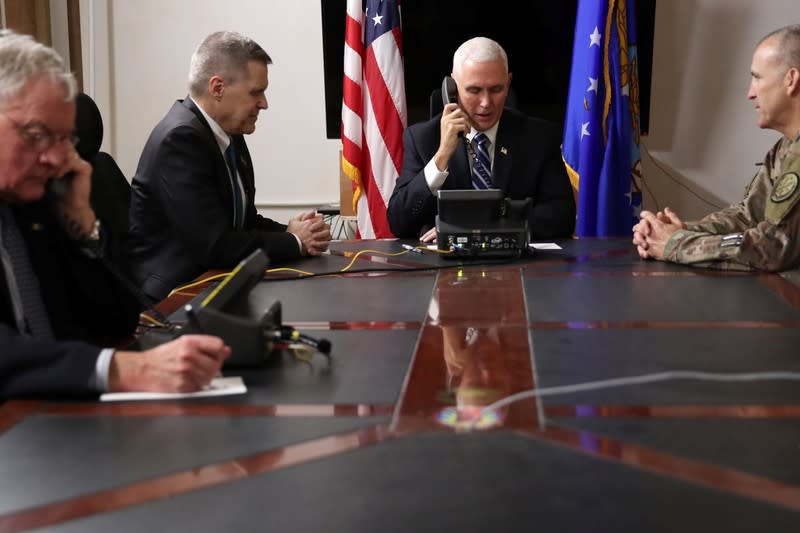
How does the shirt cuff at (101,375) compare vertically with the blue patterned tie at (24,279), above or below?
below

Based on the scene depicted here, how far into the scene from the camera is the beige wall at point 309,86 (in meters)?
4.67

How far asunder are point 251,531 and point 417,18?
13.3 ft

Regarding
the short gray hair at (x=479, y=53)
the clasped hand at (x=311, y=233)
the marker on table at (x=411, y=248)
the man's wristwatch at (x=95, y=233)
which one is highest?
the short gray hair at (x=479, y=53)

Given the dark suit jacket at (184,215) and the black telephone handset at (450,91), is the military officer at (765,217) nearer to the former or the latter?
the black telephone handset at (450,91)

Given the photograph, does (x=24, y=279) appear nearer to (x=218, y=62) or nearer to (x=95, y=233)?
(x=95, y=233)

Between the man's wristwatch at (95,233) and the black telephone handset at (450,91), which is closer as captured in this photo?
the man's wristwatch at (95,233)

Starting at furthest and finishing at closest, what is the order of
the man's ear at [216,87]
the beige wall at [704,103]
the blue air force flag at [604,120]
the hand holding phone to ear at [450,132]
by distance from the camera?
the beige wall at [704,103]
the blue air force flag at [604,120]
the hand holding phone to ear at [450,132]
the man's ear at [216,87]

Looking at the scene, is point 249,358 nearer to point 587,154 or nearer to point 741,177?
point 587,154

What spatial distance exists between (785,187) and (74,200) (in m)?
1.86

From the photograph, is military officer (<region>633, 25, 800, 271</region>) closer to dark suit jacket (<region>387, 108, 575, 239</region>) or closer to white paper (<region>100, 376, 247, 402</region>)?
dark suit jacket (<region>387, 108, 575, 239</region>)

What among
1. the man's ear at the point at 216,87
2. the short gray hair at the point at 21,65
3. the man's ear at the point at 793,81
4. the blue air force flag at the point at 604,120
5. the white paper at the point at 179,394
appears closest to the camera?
the white paper at the point at 179,394

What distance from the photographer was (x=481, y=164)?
336cm

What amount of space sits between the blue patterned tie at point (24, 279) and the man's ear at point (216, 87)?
53.4 inches

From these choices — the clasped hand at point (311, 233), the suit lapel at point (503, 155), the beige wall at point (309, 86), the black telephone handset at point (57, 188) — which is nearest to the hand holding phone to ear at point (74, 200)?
the black telephone handset at point (57, 188)
